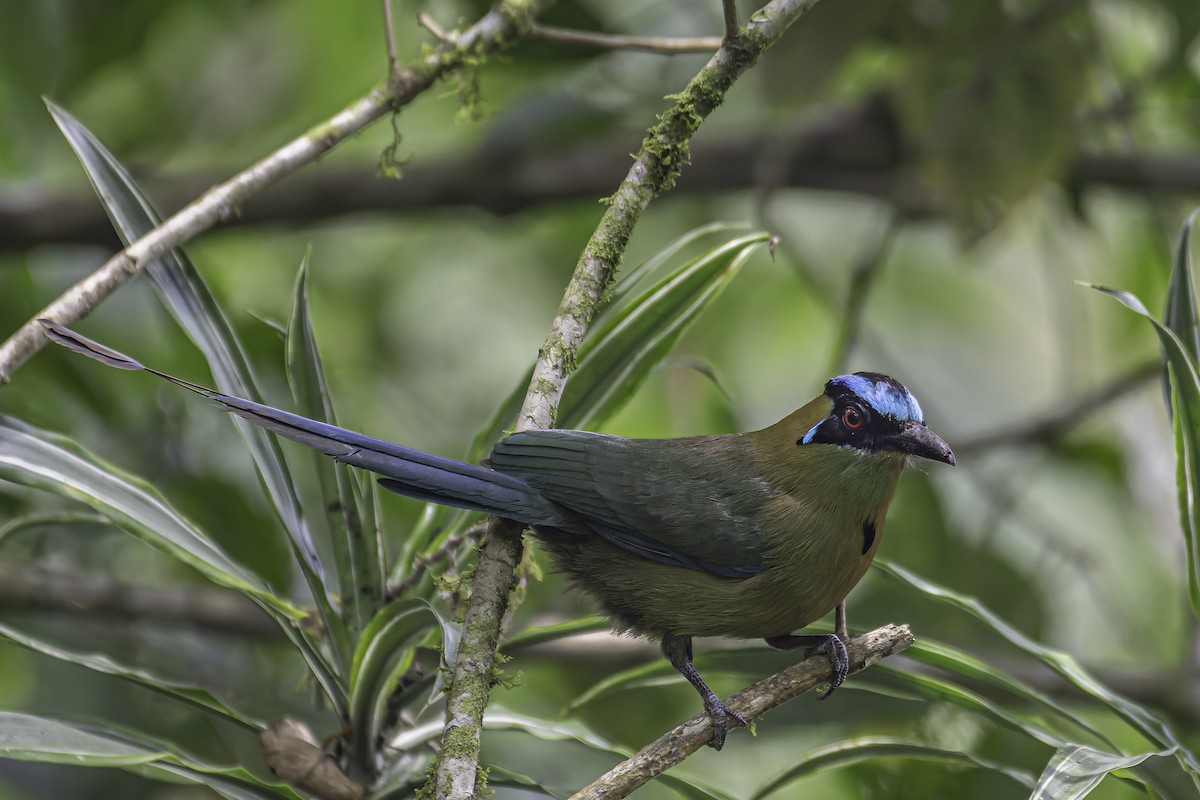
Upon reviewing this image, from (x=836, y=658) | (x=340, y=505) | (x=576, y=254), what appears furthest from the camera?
(x=576, y=254)

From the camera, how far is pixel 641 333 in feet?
8.15

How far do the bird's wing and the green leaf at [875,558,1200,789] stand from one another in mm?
309

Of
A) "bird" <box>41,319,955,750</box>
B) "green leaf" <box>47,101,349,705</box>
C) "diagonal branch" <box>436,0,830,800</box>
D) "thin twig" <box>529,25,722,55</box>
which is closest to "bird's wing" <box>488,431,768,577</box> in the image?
"bird" <box>41,319,955,750</box>

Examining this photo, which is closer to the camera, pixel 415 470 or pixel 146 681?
pixel 415 470

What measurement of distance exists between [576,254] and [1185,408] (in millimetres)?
3414

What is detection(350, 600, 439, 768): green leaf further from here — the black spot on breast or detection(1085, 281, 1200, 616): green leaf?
detection(1085, 281, 1200, 616): green leaf

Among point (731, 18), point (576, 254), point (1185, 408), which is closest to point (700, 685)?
point (1185, 408)

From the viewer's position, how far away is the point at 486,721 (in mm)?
2395

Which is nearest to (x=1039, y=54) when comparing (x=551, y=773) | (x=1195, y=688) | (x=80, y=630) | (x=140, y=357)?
(x=1195, y=688)

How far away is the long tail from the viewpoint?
2.02 metres

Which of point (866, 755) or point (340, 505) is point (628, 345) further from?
point (866, 755)

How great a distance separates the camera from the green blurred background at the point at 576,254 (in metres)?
3.61

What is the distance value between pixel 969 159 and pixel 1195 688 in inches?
70.7

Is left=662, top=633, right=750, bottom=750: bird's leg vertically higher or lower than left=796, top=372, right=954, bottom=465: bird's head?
lower
